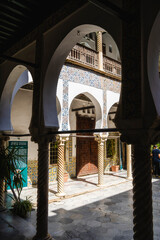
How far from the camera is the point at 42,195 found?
12.4 feet

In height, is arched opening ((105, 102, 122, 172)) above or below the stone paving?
above

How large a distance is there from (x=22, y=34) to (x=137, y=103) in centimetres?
329

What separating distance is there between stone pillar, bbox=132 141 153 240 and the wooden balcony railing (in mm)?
6656

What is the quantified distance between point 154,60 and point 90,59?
7.23 meters

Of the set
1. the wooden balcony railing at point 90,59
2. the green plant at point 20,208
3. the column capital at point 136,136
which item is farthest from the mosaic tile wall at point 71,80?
the column capital at point 136,136

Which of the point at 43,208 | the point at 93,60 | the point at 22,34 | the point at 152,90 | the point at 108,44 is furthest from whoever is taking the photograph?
the point at 108,44

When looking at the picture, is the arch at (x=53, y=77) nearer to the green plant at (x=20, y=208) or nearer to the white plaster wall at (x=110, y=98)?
the green plant at (x=20, y=208)


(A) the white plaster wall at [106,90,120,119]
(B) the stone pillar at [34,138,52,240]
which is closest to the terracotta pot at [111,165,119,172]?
(A) the white plaster wall at [106,90,120,119]

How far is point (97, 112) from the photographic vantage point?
9891mm

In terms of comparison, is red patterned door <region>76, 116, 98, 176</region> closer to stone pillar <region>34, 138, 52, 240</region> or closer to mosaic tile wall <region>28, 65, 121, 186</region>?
mosaic tile wall <region>28, 65, 121, 186</region>

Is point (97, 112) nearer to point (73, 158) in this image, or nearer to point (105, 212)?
point (73, 158)

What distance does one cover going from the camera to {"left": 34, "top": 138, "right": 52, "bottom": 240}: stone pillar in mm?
3660

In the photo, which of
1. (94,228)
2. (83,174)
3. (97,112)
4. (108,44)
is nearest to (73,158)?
(83,174)

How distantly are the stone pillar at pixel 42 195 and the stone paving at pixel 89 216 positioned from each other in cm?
39
